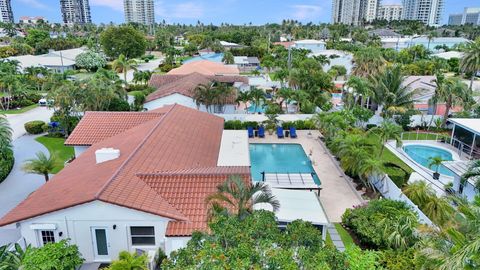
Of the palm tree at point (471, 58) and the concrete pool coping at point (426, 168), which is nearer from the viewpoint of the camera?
the concrete pool coping at point (426, 168)

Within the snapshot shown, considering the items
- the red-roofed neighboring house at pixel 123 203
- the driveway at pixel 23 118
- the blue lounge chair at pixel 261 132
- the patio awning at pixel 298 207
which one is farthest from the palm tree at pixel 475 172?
the driveway at pixel 23 118

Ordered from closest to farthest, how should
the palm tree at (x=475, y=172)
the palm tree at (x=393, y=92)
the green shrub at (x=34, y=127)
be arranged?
the palm tree at (x=475, y=172), the palm tree at (x=393, y=92), the green shrub at (x=34, y=127)

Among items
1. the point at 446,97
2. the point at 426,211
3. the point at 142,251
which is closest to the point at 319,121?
the point at 446,97

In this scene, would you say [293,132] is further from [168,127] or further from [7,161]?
[7,161]

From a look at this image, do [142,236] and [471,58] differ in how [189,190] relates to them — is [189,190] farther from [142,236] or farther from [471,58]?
[471,58]

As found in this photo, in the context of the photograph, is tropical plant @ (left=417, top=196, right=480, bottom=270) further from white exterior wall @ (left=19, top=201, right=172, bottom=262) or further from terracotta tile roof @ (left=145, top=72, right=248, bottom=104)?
terracotta tile roof @ (left=145, top=72, right=248, bottom=104)

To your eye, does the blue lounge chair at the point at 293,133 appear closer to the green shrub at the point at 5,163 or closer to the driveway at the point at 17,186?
the driveway at the point at 17,186

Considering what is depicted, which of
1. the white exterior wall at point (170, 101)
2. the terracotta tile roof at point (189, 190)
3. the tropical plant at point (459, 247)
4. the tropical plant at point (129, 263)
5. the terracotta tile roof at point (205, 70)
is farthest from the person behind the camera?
the terracotta tile roof at point (205, 70)

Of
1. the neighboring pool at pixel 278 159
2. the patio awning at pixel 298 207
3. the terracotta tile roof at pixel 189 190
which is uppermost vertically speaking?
the terracotta tile roof at pixel 189 190
